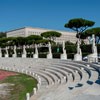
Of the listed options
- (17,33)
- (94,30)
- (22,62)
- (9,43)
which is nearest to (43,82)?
(22,62)

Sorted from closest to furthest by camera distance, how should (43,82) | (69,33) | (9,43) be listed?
(43,82) < (9,43) < (69,33)

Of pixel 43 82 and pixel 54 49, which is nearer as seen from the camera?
pixel 43 82

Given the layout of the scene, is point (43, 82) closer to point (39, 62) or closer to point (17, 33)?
point (39, 62)

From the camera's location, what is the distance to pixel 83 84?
48.7ft

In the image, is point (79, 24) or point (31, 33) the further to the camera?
point (31, 33)

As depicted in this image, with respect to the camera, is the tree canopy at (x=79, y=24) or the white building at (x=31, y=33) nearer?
the tree canopy at (x=79, y=24)

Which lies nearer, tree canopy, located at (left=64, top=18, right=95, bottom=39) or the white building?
tree canopy, located at (left=64, top=18, right=95, bottom=39)

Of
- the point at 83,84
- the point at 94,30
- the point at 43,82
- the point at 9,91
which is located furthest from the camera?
the point at 94,30

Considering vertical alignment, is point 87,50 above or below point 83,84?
above

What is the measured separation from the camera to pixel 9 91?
795 inches

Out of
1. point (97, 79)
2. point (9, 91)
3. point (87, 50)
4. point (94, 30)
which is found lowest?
point (9, 91)

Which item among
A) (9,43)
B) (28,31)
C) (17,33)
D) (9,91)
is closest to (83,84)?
(9,91)

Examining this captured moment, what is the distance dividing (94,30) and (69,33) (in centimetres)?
8781

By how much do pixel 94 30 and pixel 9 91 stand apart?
46794 mm
